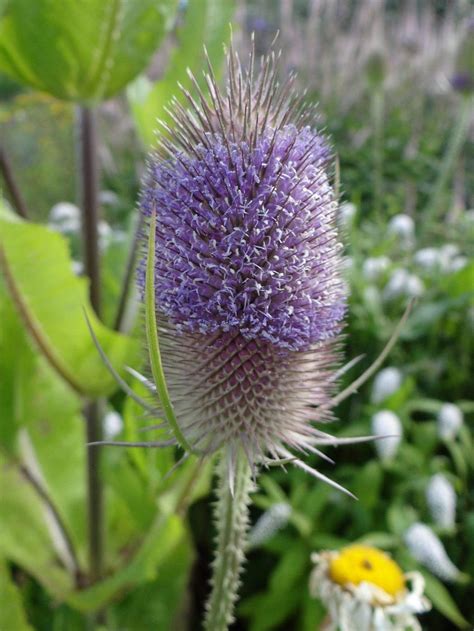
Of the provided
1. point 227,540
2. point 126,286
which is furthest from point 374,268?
point 227,540

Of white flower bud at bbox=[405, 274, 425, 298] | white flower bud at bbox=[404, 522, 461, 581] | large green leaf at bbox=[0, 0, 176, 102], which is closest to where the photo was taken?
large green leaf at bbox=[0, 0, 176, 102]

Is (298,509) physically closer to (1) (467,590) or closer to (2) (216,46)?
(1) (467,590)

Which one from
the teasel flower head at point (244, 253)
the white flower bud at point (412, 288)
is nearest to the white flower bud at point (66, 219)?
the white flower bud at point (412, 288)

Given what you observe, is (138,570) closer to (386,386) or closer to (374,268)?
(386,386)

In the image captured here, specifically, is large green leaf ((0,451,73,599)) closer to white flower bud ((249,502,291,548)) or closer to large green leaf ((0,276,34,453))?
large green leaf ((0,276,34,453))

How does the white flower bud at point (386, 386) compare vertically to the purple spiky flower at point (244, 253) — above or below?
below

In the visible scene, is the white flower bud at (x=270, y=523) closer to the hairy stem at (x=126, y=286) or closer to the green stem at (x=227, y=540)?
the hairy stem at (x=126, y=286)

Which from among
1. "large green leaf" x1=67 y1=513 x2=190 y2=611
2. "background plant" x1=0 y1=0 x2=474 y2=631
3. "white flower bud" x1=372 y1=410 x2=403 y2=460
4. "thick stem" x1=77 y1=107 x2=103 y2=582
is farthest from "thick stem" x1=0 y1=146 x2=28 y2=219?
"white flower bud" x1=372 y1=410 x2=403 y2=460
